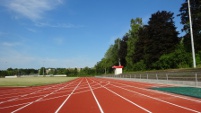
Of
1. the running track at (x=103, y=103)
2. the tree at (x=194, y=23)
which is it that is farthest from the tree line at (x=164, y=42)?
the running track at (x=103, y=103)

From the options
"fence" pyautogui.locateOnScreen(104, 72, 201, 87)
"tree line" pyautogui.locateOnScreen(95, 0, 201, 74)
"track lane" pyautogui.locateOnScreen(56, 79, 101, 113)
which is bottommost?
"track lane" pyautogui.locateOnScreen(56, 79, 101, 113)

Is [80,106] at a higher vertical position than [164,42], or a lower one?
lower

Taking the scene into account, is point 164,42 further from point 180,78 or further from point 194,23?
point 180,78

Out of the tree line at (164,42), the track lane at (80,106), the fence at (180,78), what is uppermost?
the tree line at (164,42)

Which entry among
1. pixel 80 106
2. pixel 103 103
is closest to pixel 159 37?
pixel 103 103

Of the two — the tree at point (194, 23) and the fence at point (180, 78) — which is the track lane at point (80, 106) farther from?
the tree at point (194, 23)

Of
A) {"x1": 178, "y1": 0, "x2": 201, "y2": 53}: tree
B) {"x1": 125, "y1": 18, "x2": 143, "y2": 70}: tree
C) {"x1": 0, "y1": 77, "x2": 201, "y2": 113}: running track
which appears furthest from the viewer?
{"x1": 125, "y1": 18, "x2": 143, "y2": 70}: tree

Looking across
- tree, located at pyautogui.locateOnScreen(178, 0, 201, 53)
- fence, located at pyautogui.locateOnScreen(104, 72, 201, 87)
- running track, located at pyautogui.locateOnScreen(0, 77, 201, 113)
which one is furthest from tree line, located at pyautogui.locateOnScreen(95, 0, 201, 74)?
running track, located at pyautogui.locateOnScreen(0, 77, 201, 113)

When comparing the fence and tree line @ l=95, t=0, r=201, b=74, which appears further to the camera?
tree line @ l=95, t=0, r=201, b=74

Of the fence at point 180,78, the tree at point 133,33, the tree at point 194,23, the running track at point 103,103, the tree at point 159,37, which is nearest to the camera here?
the running track at point 103,103

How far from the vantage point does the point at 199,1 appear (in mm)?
45312

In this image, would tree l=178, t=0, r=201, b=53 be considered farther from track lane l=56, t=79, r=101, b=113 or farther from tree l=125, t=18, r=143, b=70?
track lane l=56, t=79, r=101, b=113

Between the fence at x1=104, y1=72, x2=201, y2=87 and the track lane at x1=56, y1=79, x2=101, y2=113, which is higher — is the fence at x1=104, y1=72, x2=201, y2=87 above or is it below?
above

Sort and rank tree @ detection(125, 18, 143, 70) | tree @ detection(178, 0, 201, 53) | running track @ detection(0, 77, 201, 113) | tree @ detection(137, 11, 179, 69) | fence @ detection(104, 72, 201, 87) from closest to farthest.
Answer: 1. running track @ detection(0, 77, 201, 113)
2. fence @ detection(104, 72, 201, 87)
3. tree @ detection(178, 0, 201, 53)
4. tree @ detection(137, 11, 179, 69)
5. tree @ detection(125, 18, 143, 70)
